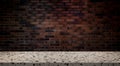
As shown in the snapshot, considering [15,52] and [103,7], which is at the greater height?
[103,7]

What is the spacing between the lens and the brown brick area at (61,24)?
5.62 metres

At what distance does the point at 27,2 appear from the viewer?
5633 mm

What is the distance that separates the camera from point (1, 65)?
14.1 ft

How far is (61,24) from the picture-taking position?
567 centimetres

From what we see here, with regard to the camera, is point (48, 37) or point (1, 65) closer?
point (1, 65)

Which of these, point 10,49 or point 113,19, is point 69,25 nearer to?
point 113,19

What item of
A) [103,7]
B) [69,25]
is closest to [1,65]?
[69,25]

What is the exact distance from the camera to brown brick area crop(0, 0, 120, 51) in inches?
221

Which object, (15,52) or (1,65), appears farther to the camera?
(15,52)

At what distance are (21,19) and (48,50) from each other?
913 millimetres

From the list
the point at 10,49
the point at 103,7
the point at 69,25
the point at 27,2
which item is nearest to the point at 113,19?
the point at 103,7

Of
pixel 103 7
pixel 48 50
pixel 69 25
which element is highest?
pixel 103 7

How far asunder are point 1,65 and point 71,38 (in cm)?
192

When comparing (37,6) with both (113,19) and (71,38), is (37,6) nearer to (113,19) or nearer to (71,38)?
(71,38)
